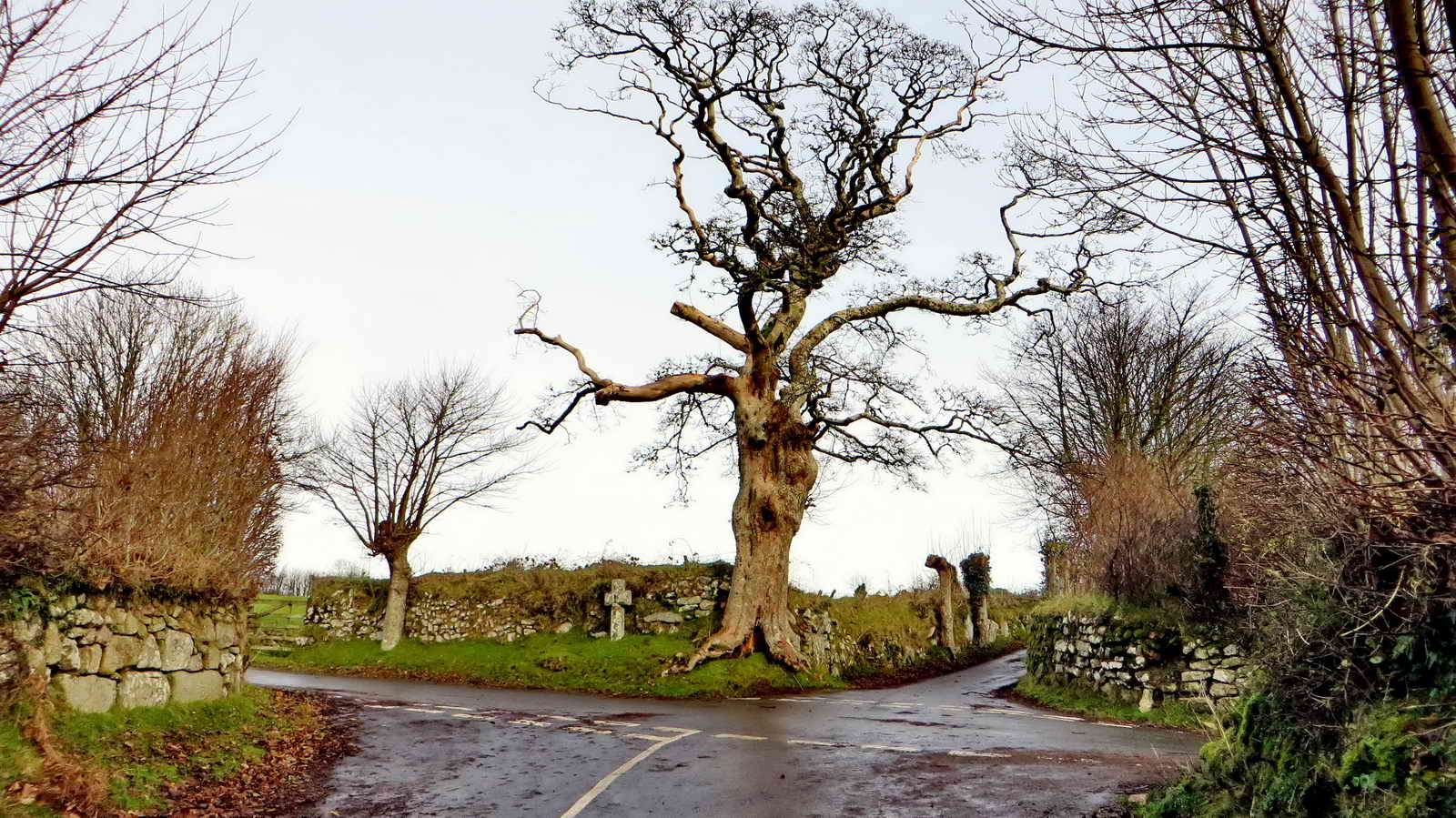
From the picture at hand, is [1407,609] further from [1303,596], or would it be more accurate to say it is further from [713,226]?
[713,226]

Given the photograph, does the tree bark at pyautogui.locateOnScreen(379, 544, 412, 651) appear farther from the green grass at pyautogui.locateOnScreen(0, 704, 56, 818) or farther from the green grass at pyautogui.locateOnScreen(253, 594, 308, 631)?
the green grass at pyautogui.locateOnScreen(0, 704, 56, 818)

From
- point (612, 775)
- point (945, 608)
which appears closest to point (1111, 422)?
point (945, 608)

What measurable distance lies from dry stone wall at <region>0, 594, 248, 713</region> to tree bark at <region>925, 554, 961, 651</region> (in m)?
24.4

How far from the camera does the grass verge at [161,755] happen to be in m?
7.13

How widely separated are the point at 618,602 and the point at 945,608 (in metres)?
12.9

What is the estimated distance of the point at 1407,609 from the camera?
5.63 m

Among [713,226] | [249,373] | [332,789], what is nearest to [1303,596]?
[332,789]

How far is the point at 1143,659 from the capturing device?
16797 mm

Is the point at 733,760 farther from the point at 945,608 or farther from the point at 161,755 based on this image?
the point at 945,608

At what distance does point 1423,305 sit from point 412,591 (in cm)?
2753

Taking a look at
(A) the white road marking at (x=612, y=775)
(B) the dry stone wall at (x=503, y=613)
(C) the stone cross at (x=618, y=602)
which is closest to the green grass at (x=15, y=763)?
(A) the white road marking at (x=612, y=775)

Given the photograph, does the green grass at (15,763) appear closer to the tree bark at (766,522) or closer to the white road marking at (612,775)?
the white road marking at (612,775)

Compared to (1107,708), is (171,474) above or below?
above

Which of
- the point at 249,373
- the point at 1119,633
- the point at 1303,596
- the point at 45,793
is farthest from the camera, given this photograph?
the point at 1119,633
